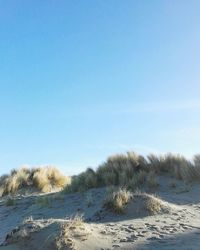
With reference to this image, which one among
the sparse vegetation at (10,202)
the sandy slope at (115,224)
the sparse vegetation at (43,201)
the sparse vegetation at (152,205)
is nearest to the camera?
the sandy slope at (115,224)

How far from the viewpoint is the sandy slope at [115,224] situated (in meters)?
10.7

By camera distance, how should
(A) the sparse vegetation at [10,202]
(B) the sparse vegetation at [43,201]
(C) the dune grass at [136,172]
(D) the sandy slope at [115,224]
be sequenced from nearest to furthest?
(D) the sandy slope at [115,224] < (B) the sparse vegetation at [43,201] < (C) the dune grass at [136,172] < (A) the sparse vegetation at [10,202]

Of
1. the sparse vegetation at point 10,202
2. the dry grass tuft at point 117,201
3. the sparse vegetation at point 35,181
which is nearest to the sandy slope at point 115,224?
the dry grass tuft at point 117,201

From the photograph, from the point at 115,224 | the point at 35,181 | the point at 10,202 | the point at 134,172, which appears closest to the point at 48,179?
the point at 35,181

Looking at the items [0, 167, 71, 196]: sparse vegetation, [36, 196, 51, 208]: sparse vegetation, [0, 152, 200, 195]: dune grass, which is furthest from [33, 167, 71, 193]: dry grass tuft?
[36, 196, 51, 208]: sparse vegetation

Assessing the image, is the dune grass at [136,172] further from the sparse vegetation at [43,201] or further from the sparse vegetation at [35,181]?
the sparse vegetation at [35,181]

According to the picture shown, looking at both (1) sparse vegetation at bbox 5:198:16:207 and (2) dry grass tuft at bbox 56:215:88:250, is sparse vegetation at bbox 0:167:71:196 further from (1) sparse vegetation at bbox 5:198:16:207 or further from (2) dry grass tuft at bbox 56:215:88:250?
(2) dry grass tuft at bbox 56:215:88:250

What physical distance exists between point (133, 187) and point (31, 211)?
3.11 metres

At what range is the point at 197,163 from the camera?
1806cm

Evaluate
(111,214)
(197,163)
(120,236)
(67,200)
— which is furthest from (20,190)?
(120,236)

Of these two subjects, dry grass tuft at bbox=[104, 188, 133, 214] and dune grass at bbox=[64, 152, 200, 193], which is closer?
dry grass tuft at bbox=[104, 188, 133, 214]

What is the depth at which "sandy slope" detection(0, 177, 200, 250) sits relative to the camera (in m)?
10.7

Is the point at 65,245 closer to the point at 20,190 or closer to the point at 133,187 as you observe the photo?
the point at 133,187

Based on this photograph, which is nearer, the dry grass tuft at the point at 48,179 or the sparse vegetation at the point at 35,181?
the sparse vegetation at the point at 35,181
